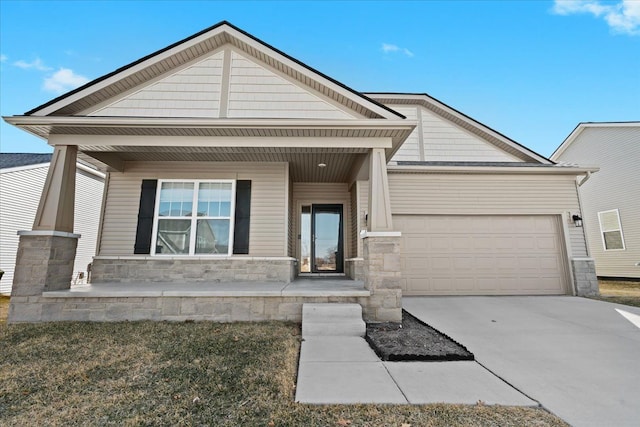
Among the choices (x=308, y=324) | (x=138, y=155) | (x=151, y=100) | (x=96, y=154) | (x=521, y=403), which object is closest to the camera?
(x=521, y=403)

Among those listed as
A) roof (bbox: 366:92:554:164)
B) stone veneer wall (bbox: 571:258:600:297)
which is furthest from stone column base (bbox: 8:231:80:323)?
stone veneer wall (bbox: 571:258:600:297)

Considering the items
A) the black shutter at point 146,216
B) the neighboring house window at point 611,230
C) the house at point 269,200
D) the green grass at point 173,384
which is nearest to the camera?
the green grass at point 173,384

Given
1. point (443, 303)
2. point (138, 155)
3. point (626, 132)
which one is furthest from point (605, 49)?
→ point (138, 155)

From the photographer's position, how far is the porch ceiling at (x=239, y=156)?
17.7 feet

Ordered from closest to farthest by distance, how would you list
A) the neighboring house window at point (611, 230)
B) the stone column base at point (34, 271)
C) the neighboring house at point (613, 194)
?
1. the stone column base at point (34, 271)
2. the neighboring house at point (613, 194)
3. the neighboring house window at point (611, 230)

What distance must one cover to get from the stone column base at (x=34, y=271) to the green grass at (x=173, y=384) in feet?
1.54

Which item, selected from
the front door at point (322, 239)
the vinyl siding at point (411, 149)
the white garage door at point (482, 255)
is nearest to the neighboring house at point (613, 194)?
the white garage door at point (482, 255)

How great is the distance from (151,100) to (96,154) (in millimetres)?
1753

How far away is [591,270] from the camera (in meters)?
6.90

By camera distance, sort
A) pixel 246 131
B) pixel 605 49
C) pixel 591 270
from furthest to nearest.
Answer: pixel 605 49 < pixel 591 270 < pixel 246 131

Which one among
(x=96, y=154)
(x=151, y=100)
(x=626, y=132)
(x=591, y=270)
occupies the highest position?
(x=626, y=132)

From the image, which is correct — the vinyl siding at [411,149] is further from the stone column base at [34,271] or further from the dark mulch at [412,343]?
the stone column base at [34,271]

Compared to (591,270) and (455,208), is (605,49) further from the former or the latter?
(455,208)

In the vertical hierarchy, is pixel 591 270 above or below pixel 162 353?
above
